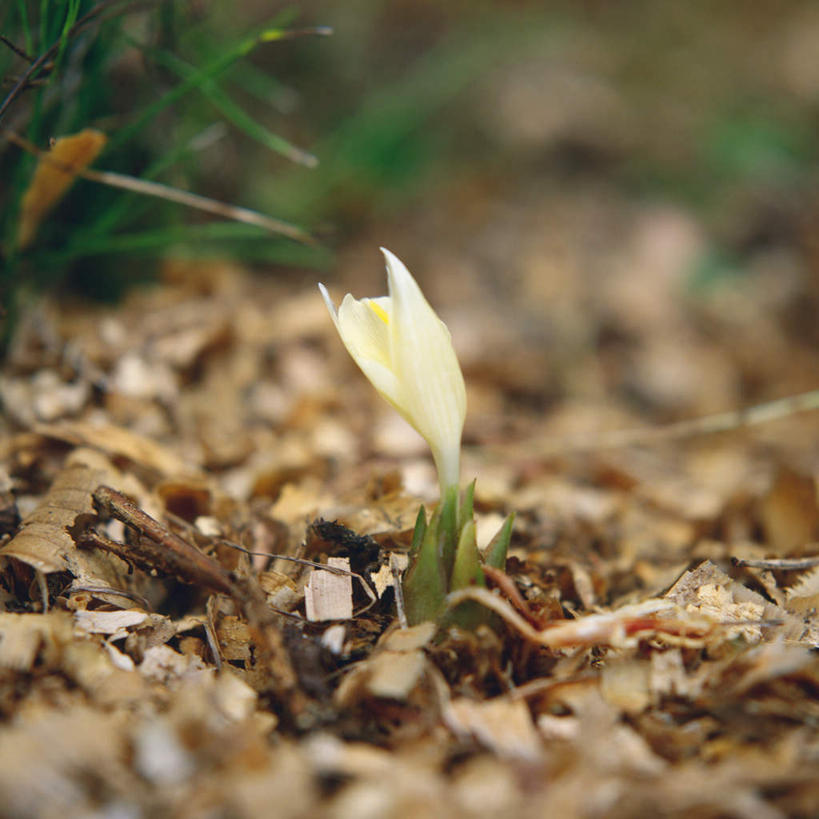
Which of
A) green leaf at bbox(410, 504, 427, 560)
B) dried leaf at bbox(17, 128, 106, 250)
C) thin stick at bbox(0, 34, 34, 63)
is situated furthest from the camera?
dried leaf at bbox(17, 128, 106, 250)

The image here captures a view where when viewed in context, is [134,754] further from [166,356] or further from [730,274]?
[730,274]

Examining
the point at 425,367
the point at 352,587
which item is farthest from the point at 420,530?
the point at 425,367

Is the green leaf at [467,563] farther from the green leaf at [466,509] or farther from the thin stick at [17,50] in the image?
the thin stick at [17,50]

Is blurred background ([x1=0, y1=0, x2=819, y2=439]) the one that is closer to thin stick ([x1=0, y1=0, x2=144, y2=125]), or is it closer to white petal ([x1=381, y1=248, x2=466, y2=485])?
thin stick ([x1=0, y1=0, x2=144, y2=125])

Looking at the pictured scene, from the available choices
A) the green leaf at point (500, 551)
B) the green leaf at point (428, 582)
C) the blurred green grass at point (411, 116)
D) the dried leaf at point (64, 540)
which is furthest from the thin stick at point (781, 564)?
the blurred green grass at point (411, 116)

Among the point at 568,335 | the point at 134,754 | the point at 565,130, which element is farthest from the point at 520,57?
the point at 134,754

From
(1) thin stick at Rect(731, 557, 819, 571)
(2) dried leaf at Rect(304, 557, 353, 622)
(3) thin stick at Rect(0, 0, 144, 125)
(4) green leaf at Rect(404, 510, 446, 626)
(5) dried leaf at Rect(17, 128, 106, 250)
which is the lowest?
(1) thin stick at Rect(731, 557, 819, 571)

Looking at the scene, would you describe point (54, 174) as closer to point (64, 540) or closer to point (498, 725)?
point (64, 540)

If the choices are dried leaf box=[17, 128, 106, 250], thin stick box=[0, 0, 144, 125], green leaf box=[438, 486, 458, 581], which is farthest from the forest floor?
thin stick box=[0, 0, 144, 125]
